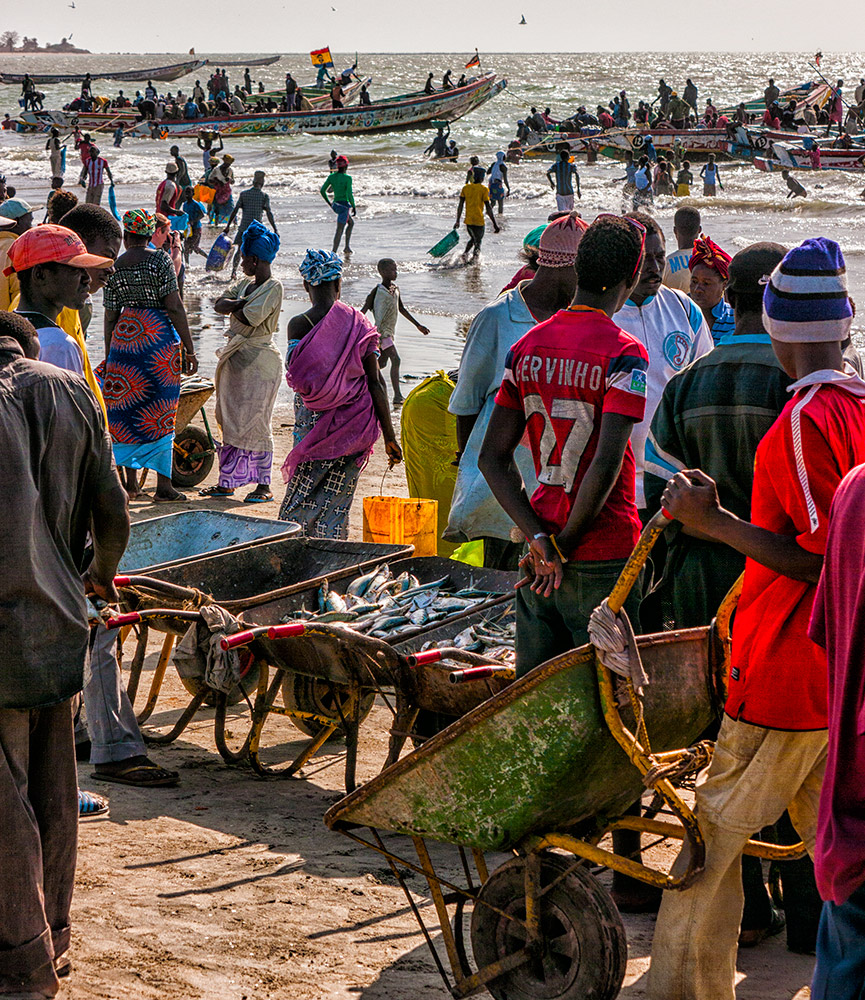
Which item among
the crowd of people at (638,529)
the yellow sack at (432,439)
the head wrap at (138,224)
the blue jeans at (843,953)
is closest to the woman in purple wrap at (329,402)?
the yellow sack at (432,439)

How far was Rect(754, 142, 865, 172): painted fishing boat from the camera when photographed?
130 ft

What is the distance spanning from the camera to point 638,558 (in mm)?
2910

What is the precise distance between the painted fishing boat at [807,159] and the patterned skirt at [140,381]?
1373 inches

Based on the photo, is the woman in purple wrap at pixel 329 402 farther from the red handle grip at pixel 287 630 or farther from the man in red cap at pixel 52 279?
the man in red cap at pixel 52 279

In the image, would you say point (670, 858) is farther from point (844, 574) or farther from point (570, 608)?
point (844, 574)

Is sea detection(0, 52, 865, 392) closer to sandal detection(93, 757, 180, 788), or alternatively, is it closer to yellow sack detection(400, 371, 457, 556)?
yellow sack detection(400, 371, 457, 556)

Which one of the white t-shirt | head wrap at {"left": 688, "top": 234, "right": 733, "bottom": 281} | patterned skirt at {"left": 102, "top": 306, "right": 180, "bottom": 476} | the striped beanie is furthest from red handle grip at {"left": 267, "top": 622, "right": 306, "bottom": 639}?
patterned skirt at {"left": 102, "top": 306, "right": 180, "bottom": 476}

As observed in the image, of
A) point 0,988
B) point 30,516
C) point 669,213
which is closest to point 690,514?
point 30,516

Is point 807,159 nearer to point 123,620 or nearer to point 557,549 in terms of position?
point 123,620

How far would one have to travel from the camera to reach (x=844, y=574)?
1.97m

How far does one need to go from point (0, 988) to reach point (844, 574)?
94.4 inches

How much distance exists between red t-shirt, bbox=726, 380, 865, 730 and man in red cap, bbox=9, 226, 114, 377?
8.00ft

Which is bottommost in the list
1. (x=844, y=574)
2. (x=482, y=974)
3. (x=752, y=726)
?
(x=482, y=974)

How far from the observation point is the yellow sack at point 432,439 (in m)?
6.87
